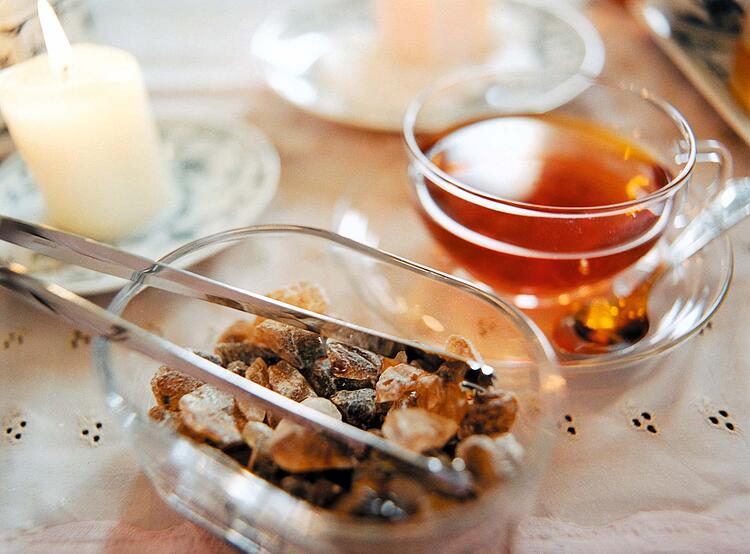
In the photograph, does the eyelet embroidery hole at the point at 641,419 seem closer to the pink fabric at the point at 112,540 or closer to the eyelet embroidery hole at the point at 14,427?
the pink fabric at the point at 112,540

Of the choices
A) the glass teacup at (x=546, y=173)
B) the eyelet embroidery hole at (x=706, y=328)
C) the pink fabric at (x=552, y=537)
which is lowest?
the pink fabric at (x=552, y=537)

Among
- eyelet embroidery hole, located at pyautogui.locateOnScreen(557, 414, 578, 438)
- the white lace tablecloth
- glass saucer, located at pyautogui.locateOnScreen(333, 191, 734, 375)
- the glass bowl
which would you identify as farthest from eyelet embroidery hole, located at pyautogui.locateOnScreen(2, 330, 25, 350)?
eyelet embroidery hole, located at pyautogui.locateOnScreen(557, 414, 578, 438)

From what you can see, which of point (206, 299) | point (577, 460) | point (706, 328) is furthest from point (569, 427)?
point (206, 299)

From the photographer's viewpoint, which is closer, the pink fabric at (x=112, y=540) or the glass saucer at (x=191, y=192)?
the pink fabric at (x=112, y=540)

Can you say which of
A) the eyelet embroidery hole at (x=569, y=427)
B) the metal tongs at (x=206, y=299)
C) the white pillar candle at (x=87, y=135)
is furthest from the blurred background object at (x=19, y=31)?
the eyelet embroidery hole at (x=569, y=427)

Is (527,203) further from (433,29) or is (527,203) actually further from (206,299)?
(433,29)

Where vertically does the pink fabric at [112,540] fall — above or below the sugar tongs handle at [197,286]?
below
